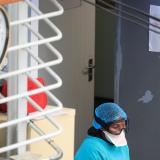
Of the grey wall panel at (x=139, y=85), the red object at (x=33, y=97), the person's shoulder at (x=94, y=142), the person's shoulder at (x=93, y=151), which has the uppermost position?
the grey wall panel at (x=139, y=85)

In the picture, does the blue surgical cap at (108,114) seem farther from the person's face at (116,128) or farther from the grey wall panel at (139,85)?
the grey wall panel at (139,85)

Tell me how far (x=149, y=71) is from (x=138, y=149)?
65cm

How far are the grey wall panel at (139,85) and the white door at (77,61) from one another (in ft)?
1.50

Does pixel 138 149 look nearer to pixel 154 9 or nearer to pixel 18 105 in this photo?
pixel 154 9

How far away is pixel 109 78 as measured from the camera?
17.0 ft

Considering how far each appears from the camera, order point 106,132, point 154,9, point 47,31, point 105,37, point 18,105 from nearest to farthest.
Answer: point 18,105 → point 106,132 → point 47,31 → point 154,9 → point 105,37

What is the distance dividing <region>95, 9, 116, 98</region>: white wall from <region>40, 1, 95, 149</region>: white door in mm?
1050

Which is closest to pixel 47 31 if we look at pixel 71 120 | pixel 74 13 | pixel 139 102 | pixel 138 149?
pixel 74 13

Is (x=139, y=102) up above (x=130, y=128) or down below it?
above

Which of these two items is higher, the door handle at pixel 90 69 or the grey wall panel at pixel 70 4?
the grey wall panel at pixel 70 4

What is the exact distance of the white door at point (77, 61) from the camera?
3.48 metres

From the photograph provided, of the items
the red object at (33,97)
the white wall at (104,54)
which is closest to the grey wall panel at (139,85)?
the white wall at (104,54)

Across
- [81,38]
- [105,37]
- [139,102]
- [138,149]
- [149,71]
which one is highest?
[105,37]

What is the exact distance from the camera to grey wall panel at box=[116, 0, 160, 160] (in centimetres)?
333
